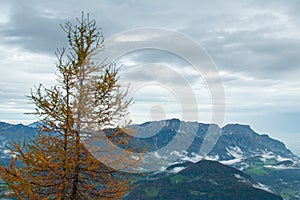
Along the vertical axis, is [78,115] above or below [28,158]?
above

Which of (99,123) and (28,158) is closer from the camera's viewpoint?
(28,158)

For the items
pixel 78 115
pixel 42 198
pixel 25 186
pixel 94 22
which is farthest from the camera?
pixel 94 22

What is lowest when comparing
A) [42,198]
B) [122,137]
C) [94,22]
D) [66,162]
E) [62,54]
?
[42,198]

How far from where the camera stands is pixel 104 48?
18641 mm

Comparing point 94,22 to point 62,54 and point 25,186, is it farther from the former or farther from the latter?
point 25,186

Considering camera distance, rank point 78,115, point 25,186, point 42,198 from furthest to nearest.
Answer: point 78,115
point 42,198
point 25,186

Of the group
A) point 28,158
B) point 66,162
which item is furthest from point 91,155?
point 28,158

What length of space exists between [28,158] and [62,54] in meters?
5.17

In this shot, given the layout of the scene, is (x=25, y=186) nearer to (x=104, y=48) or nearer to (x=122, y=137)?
(x=122, y=137)

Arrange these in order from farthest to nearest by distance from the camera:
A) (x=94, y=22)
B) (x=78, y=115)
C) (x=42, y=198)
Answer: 1. (x=94, y=22)
2. (x=78, y=115)
3. (x=42, y=198)

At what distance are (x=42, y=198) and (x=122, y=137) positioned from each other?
5.04 meters

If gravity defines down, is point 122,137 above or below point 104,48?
below

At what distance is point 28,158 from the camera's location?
15297 mm

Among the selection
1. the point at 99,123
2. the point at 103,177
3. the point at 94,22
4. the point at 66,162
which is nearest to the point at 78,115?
the point at 99,123
